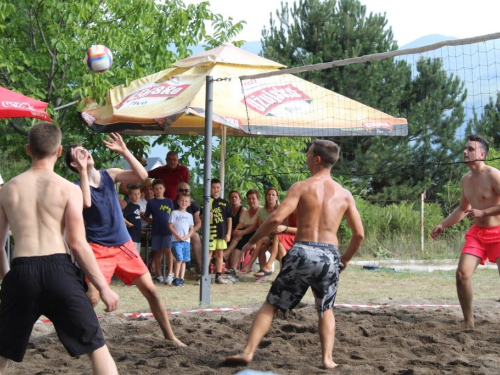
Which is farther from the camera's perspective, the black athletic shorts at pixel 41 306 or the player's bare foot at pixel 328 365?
the player's bare foot at pixel 328 365

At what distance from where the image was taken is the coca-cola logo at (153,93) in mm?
11914

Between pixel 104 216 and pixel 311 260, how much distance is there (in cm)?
190

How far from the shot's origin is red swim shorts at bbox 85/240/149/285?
6.30 metres

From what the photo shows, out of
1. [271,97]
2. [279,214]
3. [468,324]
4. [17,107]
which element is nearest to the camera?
[279,214]

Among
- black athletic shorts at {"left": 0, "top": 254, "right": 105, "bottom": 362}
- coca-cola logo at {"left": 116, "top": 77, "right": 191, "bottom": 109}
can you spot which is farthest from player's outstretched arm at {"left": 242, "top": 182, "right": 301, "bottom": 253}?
coca-cola logo at {"left": 116, "top": 77, "right": 191, "bottom": 109}

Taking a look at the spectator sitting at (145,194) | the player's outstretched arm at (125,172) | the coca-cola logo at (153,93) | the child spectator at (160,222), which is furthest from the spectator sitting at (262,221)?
the player's outstretched arm at (125,172)

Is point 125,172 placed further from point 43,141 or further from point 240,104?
point 240,104

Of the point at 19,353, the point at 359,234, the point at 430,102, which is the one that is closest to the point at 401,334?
the point at 359,234

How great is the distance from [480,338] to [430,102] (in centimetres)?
1863

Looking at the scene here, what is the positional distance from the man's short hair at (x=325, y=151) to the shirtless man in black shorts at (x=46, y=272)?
2.01 metres

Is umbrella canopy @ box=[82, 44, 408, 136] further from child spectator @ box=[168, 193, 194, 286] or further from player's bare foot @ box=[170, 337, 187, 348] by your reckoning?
player's bare foot @ box=[170, 337, 187, 348]

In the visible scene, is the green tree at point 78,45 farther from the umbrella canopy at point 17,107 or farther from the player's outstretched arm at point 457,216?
the player's outstretched arm at point 457,216

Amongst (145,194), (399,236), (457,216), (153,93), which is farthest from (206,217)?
(399,236)

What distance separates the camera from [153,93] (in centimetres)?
1212
